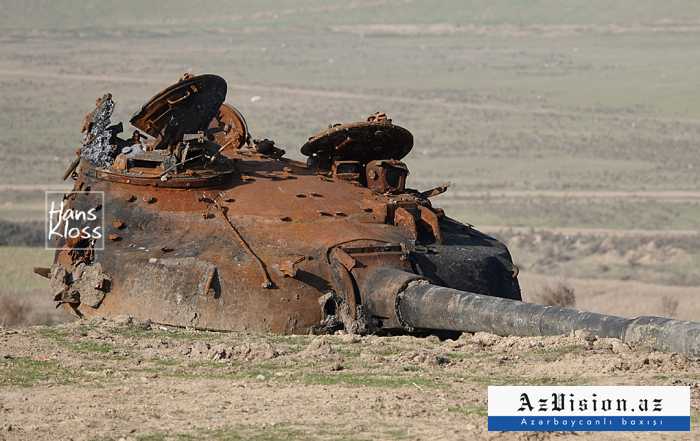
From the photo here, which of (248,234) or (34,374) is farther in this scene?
(248,234)

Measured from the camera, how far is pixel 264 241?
9.99m

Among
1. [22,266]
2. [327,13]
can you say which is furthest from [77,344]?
[327,13]

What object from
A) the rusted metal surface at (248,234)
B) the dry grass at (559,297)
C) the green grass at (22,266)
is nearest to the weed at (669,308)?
the dry grass at (559,297)

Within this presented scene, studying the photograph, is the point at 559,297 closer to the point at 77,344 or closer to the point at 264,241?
the point at 264,241

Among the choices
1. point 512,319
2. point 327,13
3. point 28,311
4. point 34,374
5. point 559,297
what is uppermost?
point 327,13

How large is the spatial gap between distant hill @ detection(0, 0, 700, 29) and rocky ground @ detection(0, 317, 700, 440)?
85.2m

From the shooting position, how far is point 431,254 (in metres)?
10.4

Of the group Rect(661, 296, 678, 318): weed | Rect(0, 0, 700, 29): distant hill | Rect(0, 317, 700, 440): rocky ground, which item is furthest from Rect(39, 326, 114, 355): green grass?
Rect(0, 0, 700, 29): distant hill

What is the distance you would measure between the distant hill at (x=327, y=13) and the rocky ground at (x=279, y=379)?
8516cm

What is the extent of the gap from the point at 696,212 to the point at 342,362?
25.7 meters

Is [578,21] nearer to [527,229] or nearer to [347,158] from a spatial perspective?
[527,229]

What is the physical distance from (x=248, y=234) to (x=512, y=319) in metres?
2.94

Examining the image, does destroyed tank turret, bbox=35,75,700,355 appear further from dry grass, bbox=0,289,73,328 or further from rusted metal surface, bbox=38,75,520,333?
dry grass, bbox=0,289,73,328

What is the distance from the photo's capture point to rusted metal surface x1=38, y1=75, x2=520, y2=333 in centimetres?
962
